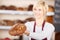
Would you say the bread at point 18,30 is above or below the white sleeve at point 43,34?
above

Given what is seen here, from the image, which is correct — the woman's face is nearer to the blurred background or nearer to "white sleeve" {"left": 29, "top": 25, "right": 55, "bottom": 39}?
"white sleeve" {"left": 29, "top": 25, "right": 55, "bottom": 39}

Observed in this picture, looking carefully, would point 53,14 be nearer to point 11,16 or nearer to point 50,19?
point 50,19

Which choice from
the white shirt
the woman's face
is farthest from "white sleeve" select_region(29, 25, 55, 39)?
the woman's face

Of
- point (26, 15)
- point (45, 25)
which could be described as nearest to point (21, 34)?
point (45, 25)

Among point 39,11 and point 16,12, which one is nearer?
point 39,11

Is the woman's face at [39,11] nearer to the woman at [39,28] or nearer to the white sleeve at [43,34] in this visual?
the woman at [39,28]

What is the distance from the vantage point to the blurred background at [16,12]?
242cm

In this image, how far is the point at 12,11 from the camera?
95.4 inches

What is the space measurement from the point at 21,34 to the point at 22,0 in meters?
1.51

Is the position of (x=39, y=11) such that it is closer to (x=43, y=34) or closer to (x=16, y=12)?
(x=43, y=34)

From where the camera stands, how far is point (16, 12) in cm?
242

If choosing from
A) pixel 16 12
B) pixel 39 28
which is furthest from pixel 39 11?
pixel 16 12

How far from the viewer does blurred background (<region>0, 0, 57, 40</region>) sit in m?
2.42

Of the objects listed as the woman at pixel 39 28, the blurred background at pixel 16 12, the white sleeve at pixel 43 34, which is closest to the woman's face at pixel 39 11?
the woman at pixel 39 28
